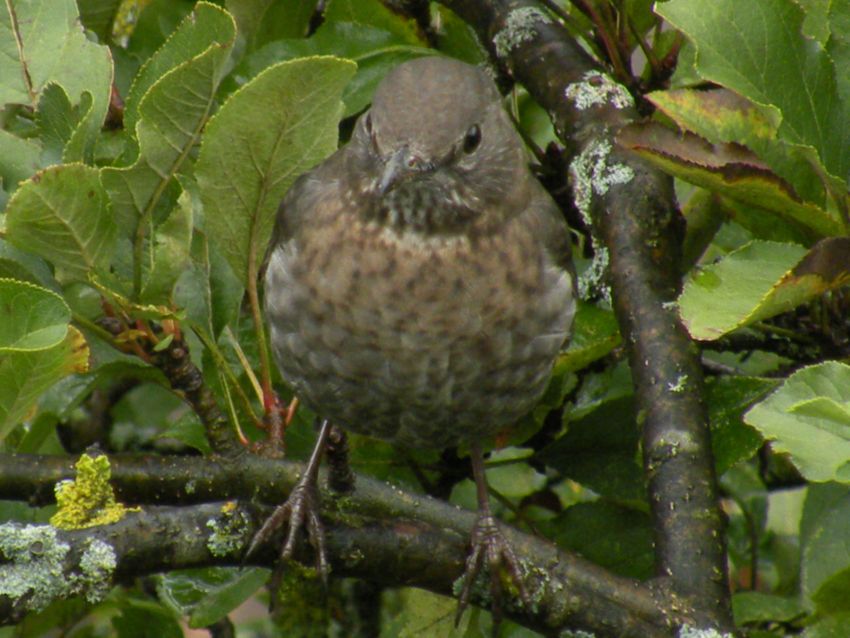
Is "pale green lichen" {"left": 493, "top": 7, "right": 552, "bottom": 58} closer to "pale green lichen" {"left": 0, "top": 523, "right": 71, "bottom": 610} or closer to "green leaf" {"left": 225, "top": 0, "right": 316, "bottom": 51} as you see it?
"green leaf" {"left": 225, "top": 0, "right": 316, "bottom": 51}

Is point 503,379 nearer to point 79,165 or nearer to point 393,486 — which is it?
point 393,486

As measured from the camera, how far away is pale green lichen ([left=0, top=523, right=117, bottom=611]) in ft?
6.63

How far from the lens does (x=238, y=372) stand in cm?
289

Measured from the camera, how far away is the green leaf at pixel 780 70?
243cm

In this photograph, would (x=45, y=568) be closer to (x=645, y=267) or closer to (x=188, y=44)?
(x=188, y=44)

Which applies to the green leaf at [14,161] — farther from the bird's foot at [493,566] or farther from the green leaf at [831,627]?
the green leaf at [831,627]

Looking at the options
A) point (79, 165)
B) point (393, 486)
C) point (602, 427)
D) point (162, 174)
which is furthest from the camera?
point (602, 427)

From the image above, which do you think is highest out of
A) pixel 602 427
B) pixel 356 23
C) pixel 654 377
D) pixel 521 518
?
pixel 356 23

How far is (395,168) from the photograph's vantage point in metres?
2.77

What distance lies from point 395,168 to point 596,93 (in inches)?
25.2

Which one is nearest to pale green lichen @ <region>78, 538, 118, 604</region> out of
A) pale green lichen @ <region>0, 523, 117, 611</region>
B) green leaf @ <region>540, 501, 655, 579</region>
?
pale green lichen @ <region>0, 523, 117, 611</region>

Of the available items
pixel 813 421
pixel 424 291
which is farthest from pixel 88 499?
pixel 813 421

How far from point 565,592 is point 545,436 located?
0.89 metres

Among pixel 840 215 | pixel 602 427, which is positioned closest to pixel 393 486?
pixel 602 427
